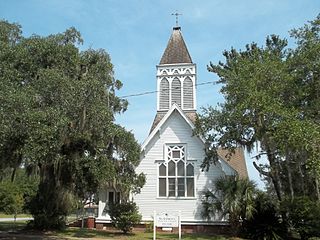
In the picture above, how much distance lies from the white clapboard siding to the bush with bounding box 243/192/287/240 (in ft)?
15.3

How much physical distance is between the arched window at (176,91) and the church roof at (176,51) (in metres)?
1.95

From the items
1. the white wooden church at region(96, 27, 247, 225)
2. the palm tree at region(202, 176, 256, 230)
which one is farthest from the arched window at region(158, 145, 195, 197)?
the palm tree at region(202, 176, 256, 230)

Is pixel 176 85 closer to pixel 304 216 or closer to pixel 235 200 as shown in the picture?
pixel 235 200

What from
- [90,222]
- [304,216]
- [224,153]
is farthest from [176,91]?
[304,216]

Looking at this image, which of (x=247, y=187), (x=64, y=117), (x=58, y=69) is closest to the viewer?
(x=64, y=117)

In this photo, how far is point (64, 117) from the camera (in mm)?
17125

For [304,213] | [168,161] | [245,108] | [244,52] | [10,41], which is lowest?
[304,213]

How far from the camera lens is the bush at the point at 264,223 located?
79.5 feet

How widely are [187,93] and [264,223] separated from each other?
15309 mm

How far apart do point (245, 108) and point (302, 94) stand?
3.66 m

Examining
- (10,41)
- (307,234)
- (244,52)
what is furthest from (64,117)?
(244,52)

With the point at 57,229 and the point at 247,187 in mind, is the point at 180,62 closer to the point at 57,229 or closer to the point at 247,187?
the point at 247,187

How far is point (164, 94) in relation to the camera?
37000 millimetres

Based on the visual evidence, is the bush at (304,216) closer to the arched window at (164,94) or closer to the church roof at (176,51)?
the arched window at (164,94)
